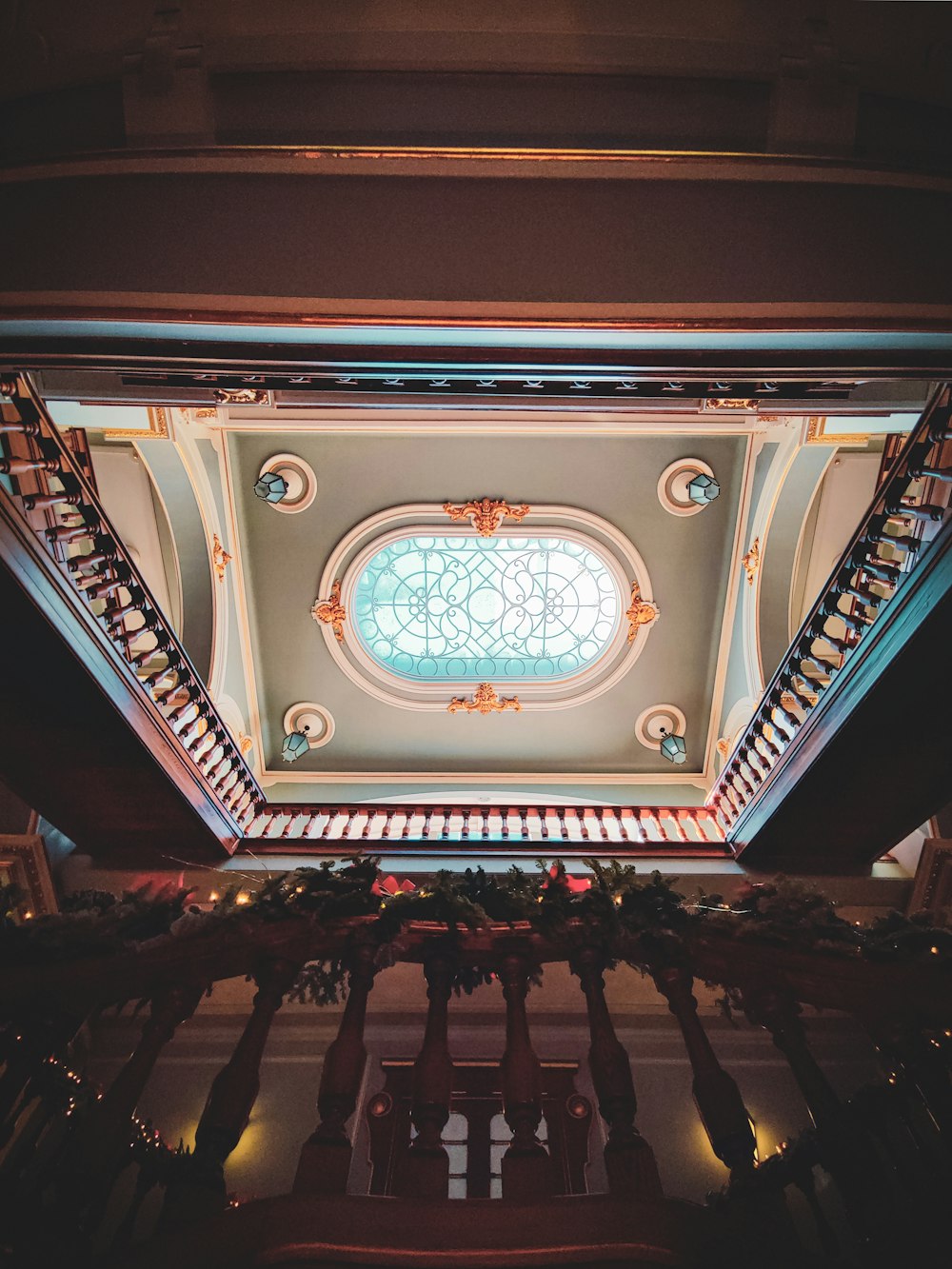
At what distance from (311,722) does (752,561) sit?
239 inches

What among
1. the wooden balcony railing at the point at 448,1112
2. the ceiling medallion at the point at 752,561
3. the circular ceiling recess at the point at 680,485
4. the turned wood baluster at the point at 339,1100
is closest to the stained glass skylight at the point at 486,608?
the circular ceiling recess at the point at 680,485

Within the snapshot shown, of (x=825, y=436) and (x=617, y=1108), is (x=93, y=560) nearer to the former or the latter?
(x=617, y=1108)

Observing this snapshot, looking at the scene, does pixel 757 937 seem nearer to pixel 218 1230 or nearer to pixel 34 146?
pixel 218 1230

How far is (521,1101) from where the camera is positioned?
2.07m

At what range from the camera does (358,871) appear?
8.81 feet

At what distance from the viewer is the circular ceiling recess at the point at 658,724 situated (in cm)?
953

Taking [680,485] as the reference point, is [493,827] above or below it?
below

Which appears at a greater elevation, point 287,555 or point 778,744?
point 287,555

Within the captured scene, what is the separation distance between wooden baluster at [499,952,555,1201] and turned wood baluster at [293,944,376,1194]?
17.2 inches

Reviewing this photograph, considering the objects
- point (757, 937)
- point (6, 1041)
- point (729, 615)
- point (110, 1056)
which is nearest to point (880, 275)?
point (757, 937)

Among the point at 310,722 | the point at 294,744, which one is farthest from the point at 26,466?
the point at 310,722

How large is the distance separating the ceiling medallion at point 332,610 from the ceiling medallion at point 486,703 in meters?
1.91

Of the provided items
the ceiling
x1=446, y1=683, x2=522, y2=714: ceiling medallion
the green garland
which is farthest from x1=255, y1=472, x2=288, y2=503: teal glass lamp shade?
the green garland

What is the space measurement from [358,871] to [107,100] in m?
3.80
